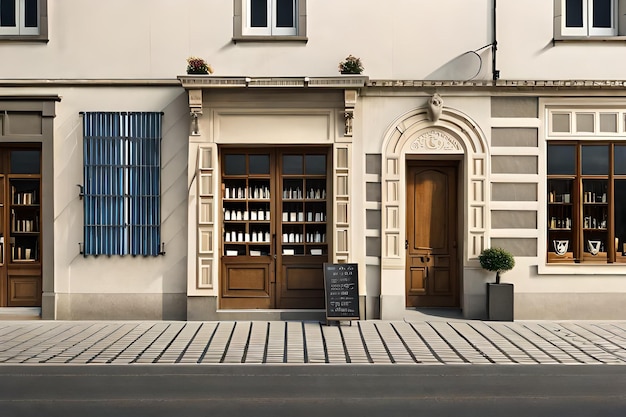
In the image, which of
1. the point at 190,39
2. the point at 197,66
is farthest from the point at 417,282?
the point at 190,39

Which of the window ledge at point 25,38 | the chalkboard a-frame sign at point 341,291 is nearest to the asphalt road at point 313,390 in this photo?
the chalkboard a-frame sign at point 341,291

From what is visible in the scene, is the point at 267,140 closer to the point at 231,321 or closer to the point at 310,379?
the point at 231,321

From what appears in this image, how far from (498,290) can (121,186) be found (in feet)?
24.1

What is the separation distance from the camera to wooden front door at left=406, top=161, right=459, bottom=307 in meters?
11.9

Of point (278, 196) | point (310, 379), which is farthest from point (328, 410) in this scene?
point (278, 196)

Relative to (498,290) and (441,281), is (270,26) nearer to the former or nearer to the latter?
(441,281)

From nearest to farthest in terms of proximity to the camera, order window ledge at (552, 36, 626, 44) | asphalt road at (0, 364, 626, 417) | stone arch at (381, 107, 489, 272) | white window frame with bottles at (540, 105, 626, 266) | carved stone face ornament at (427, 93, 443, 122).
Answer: asphalt road at (0, 364, 626, 417) → carved stone face ornament at (427, 93, 443, 122) → stone arch at (381, 107, 489, 272) → window ledge at (552, 36, 626, 44) → white window frame with bottles at (540, 105, 626, 266)

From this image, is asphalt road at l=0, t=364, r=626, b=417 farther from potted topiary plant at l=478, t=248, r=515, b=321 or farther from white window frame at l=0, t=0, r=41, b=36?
white window frame at l=0, t=0, r=41, b=36

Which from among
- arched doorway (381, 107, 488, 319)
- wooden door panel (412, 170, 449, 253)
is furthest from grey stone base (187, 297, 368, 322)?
wooden door panel (412, 170, 449, 253)

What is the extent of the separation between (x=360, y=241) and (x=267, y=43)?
4174mm

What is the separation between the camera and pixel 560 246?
1175 centimetres

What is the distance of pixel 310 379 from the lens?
737 centimetres

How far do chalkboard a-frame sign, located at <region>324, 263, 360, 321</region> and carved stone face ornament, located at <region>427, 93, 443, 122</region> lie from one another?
3.22 metres

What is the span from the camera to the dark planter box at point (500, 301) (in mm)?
11141
